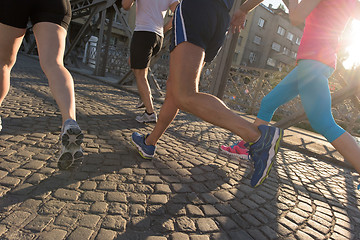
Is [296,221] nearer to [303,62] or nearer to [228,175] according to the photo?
[228,175]

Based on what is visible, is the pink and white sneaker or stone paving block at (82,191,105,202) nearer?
stone paving block at (82,191,105,202)

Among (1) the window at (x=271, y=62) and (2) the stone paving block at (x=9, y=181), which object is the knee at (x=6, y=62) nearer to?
(2) the stone paving block at (x=9, y=181)

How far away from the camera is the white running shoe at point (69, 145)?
1510 millimetres

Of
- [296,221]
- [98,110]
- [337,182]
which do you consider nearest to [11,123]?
[98,110]

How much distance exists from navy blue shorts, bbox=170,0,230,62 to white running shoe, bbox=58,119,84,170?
841mm

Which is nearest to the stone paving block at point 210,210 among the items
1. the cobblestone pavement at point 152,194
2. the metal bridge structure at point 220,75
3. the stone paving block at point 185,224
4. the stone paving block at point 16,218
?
the cobblestone pavement at point 152,194

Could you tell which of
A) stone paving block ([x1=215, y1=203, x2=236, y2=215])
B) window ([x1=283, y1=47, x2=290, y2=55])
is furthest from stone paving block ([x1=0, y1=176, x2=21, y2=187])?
window ([x1=283, y1=47, x2=290, y2=55])

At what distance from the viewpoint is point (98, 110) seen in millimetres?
3865

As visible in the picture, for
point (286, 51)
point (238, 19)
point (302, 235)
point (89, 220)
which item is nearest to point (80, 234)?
point (89, 220)

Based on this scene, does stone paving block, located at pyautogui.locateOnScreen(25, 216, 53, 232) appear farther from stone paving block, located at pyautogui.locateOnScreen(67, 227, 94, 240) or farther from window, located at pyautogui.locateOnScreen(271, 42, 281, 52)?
window, located at pyautogui.locateOnScreen(271, 42, 281, 52)

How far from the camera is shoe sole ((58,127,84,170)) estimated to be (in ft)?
A: 4.95

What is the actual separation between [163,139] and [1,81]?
1.63m

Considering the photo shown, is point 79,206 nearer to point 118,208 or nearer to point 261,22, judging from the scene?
point 118,208

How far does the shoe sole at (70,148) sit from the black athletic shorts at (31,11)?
0.78 m
